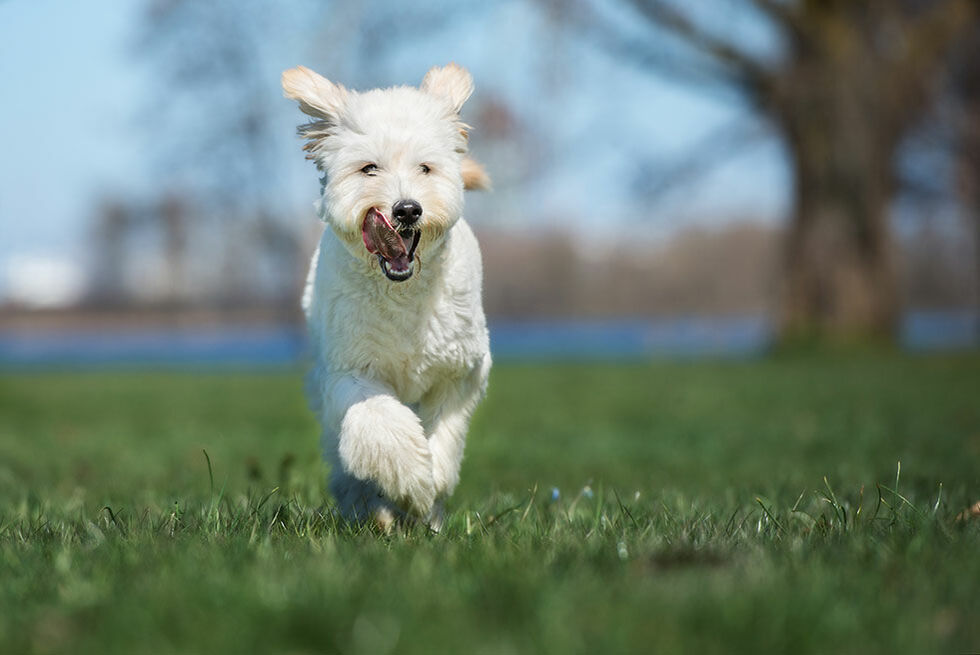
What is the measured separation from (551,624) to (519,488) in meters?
3.53

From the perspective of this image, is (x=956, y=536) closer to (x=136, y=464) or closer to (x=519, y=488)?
(x=519, y=488)

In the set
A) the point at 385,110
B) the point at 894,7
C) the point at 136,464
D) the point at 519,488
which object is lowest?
the point at 136,464

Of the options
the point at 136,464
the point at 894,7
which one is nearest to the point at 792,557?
the point at 136,464

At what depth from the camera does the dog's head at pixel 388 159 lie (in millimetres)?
3639

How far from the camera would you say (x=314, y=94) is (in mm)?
3918

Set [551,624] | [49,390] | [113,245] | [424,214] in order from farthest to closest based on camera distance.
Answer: [113,245] → [49,390] → [424,214] → [551,624]

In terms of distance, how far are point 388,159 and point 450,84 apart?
21.3 inches

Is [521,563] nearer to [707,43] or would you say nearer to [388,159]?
[388,159]

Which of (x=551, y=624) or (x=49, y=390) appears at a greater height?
(x=551, y=624)

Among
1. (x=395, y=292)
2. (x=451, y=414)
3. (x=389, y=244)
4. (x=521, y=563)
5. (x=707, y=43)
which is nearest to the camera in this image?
(x=521, y=563)

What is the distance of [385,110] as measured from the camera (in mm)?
3844

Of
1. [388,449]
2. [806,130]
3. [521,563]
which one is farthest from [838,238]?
[521,563]

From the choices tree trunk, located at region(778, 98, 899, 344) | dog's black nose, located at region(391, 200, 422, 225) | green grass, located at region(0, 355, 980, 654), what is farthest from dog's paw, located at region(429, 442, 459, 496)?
tree trunk, located at region(778, 98, 899, 344)

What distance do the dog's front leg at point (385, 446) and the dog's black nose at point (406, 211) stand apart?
2.11 feet
